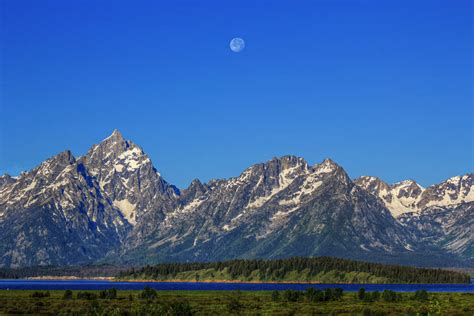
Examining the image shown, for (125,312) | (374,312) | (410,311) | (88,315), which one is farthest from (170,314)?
(410,311)

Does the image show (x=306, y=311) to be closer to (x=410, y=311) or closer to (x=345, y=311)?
(x=345, y=311)

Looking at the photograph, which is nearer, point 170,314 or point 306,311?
point 170,314

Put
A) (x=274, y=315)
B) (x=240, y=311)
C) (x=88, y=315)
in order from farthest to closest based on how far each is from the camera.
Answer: (x=240, y=311) → (x=274, y=315) → (x=88, y=315)

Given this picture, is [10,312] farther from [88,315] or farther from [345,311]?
[345,311]

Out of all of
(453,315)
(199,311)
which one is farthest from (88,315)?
(453,315)

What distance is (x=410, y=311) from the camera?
Answer: 19862 centimetres

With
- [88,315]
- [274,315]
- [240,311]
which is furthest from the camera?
[240,311]

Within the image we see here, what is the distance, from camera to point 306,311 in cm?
19862

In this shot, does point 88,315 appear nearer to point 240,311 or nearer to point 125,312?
point 125,312

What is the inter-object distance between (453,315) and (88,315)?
280ft

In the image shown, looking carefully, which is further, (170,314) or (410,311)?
(410,311)

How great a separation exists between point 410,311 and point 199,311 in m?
52.0

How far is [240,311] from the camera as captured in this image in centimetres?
19612

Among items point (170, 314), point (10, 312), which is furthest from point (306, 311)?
point (10, 312)
